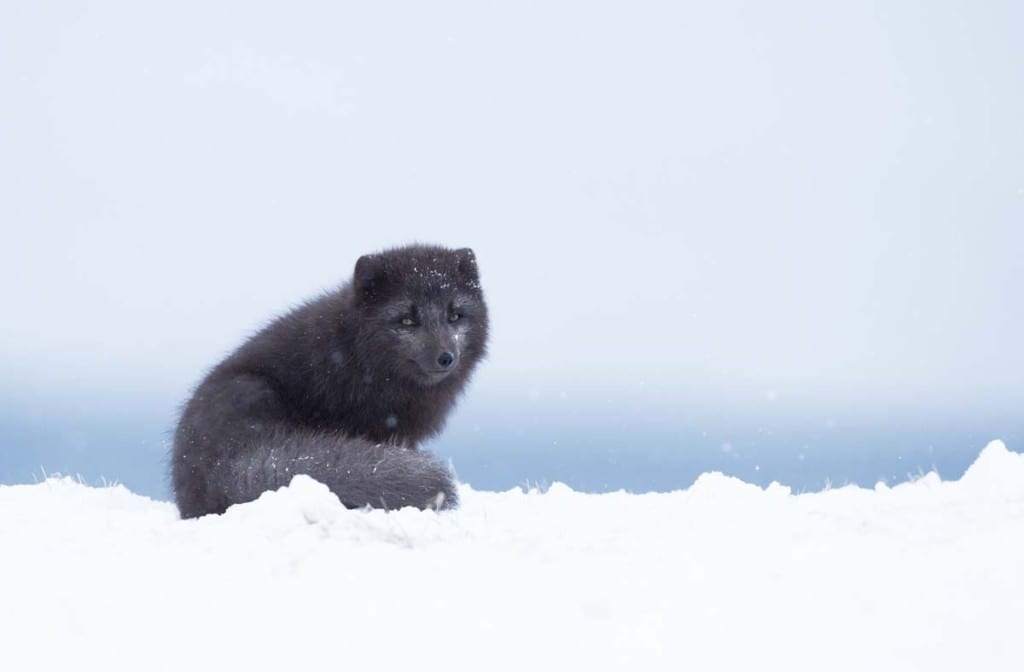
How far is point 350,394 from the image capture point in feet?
23.6

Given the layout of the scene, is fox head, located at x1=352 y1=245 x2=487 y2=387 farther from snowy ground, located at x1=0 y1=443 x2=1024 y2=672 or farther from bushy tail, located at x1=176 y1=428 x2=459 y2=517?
snowy ground, located at x1=0 y1=443 x2=1024 y2=672

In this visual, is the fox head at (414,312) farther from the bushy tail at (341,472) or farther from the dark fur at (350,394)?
the bushy tail at (341,472)

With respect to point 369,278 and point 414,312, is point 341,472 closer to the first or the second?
point 414,312

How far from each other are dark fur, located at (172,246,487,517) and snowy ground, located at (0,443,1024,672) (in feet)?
2.96

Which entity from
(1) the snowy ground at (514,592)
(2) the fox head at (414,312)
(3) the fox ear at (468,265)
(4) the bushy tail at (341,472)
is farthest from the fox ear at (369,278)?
(1) the snowy ground at (514,592)

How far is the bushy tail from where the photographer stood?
616 cm

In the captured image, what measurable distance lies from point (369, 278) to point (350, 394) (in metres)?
0.91

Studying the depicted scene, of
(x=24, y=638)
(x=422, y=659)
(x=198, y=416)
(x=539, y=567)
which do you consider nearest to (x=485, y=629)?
(x=422, y=659)

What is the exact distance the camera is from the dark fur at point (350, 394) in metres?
6.29

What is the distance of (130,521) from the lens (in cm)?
610

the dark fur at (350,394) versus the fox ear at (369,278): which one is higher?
the fox ear at (369,278)

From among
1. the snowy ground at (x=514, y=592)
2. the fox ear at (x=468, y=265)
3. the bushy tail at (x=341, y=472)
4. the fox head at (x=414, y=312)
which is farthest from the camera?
the fox ear at (x=468, y=265)

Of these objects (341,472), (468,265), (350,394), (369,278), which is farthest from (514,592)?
(468,265)

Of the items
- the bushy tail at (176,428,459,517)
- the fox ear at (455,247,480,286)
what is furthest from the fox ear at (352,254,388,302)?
the bushy tail at (176,428,459,517)
